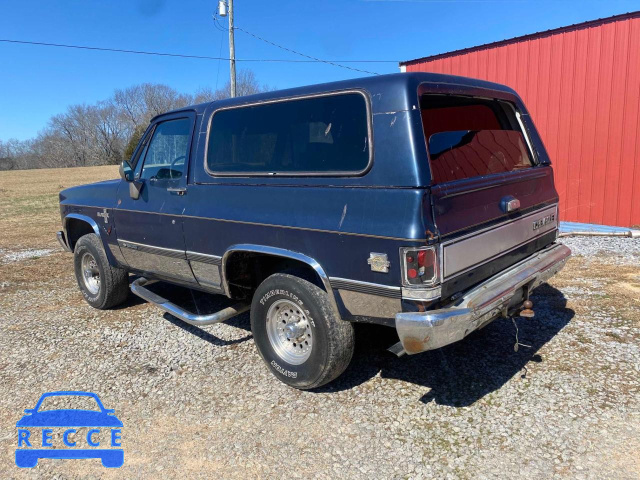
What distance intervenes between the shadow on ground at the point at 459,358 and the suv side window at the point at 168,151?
1504 mm

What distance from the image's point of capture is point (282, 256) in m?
3.38

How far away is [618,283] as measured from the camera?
564cm

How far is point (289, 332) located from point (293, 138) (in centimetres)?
135

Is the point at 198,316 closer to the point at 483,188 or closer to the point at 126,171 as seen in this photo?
the point at 126,171

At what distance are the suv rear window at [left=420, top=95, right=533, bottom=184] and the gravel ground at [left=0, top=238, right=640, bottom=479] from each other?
4.85 ft

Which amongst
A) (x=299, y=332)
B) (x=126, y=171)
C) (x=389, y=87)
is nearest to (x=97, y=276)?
(x=126, y=171)

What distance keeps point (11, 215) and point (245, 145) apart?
44.0ft

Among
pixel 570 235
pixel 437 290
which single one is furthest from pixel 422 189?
pixel 570 235

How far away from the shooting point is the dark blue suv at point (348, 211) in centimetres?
286

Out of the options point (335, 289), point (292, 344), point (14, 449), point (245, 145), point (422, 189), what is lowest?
point (14, 449)

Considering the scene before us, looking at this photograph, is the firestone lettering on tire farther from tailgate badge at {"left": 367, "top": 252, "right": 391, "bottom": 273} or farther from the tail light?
the tail light

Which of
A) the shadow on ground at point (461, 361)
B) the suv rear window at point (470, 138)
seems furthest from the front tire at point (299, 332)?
the suv rear window at point (470, 138)

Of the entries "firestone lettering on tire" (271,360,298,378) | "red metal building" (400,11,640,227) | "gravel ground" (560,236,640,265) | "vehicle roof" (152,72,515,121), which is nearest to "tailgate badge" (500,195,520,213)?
"vehicle roof" (152,72,515,121)

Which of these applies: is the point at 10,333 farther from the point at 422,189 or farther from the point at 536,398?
the point at 536,398
